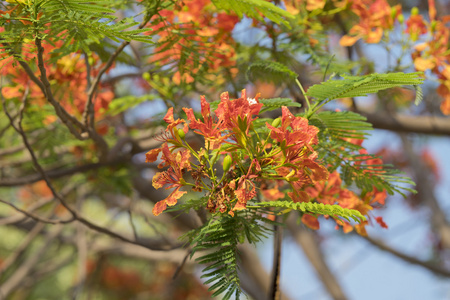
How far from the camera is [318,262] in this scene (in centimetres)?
382

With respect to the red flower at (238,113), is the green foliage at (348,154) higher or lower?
lower

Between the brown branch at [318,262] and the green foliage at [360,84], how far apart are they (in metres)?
2.66

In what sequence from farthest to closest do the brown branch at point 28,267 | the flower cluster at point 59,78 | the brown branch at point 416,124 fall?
the brown branch at point 28,267 → the brown branch at point 416,124 → the flower cluster at point 59,78

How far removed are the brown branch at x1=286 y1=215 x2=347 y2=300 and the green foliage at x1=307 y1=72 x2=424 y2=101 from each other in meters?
2.66

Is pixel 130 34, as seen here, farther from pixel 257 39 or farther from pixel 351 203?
pixel 257 39

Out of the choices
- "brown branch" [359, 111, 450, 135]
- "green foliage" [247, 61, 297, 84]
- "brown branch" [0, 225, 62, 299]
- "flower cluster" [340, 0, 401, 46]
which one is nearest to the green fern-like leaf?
"green foliage" [247, 61, 297, 84]

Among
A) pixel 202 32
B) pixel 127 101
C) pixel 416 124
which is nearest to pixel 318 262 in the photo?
pixel 416 124

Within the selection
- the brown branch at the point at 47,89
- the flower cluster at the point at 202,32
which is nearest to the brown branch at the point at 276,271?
the flower cluster at the point at 202,32

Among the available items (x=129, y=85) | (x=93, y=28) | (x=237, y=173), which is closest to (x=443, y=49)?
(x=237, y=173)

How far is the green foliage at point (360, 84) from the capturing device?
2.84 feet

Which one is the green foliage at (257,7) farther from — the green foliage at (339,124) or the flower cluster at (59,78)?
the flower cluster at (59,78)

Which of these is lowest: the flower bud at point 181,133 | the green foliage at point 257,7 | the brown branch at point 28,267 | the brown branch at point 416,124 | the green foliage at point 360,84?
the brown branch at point 28,267

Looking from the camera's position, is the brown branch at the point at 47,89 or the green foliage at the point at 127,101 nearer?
the brown branch at the point at 47,89

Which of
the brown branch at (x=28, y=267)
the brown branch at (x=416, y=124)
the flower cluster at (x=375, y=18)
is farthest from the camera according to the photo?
the brown branch at (x=28, y=267)
